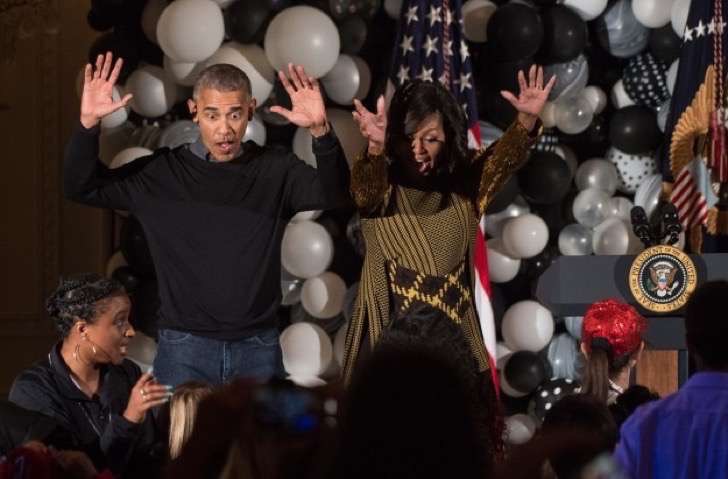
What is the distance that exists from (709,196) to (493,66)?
116cm

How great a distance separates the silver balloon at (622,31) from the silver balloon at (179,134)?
2.11 m

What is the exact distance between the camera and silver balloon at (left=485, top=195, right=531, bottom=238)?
20.3 ft

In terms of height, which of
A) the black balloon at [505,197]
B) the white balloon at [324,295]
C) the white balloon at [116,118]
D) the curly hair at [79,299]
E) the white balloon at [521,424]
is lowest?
the white balloon at [521,424]

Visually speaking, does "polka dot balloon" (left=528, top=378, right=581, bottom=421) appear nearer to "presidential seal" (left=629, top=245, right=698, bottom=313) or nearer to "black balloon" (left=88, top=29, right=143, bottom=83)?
"presidential seal" (left=629, top=245, right=698, bottom=313)

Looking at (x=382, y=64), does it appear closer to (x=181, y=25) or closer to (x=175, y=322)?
(x=181, y=25)

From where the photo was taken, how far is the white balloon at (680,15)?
6.06m

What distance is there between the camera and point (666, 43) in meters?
6.23

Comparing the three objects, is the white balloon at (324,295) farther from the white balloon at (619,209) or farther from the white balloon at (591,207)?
the white balloon at (619,209)

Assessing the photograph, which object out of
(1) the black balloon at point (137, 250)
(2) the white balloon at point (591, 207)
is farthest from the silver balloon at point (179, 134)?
(2) the white balloon at point (591, 207)

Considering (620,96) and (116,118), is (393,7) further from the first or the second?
(116,118)

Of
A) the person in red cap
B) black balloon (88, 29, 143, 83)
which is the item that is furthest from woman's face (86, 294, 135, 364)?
black balloon (88, 29, 143, 83)

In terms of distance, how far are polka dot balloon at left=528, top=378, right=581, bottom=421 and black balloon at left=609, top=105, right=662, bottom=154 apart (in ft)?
3.87

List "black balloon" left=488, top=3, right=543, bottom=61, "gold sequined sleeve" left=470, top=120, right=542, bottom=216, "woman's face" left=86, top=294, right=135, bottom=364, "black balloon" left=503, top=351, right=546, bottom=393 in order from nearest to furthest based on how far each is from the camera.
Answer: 1. "woman's face" left=86, top=294, right=135, bottom=364
2. "gold sequined sleeve" left=470, top=120, right=542, bottom=216
3. "black balloon" left=488, top=3, right=543, bottom=61
4. "black balloon" left=503, top=351, right=546, bottom=393

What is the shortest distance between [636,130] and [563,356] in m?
1.13
